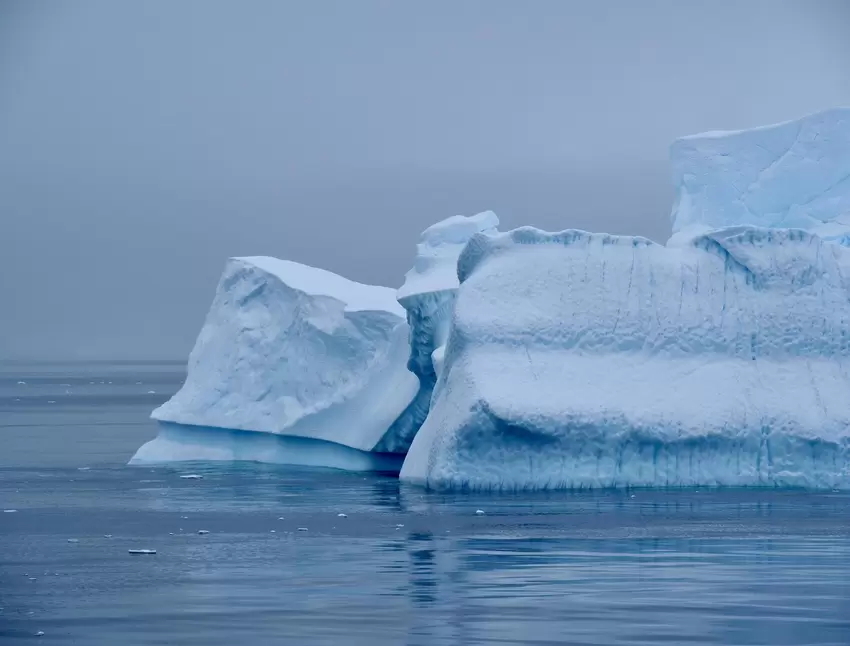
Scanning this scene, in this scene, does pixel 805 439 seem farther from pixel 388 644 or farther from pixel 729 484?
pixel 388 644

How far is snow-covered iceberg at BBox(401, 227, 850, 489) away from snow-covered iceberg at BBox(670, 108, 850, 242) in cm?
255

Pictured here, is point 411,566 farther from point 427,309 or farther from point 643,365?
point 427,309

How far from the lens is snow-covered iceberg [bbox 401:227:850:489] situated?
15719 mm

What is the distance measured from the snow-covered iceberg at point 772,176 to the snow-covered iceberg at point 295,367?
4.27 metres

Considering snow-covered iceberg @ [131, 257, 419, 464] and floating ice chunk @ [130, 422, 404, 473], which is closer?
snow-covered iceberg @ [131, 257, 419, 464]

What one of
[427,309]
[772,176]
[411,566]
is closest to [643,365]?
[427,309]

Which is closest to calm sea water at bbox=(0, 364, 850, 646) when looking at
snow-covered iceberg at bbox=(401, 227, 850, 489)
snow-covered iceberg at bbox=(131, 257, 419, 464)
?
snow-covered iceberg at bbox=(401, 227, 850, 489)

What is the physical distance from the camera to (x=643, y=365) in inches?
645

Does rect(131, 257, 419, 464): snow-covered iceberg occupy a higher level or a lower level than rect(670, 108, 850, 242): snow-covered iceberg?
lower

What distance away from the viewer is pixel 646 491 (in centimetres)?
1583

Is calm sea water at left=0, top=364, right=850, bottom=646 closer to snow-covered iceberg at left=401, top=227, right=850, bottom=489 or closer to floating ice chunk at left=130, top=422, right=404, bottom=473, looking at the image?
snow-covered iceberg at left=401, top=227, right=850, bottom=489

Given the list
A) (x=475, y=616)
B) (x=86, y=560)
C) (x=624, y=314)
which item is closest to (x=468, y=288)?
(x=624, y=314)

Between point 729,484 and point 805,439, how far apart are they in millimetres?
916

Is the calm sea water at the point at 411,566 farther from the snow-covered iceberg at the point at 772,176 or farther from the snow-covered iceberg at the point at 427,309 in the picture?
the snow-covered iceberg at the point at 772,176
